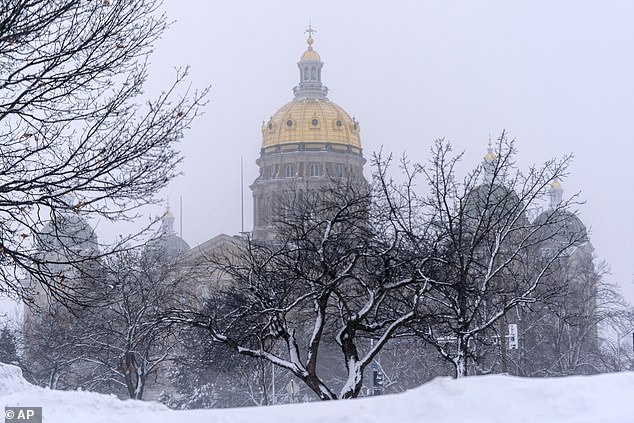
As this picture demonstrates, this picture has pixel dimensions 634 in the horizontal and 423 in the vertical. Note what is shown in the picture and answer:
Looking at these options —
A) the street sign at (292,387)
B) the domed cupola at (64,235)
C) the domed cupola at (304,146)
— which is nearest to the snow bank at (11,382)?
the domed cupola at (64,235)

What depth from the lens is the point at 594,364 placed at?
149 ft

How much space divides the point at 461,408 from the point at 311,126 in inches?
3484

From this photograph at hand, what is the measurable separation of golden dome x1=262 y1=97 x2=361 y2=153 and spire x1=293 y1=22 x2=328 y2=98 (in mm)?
2624

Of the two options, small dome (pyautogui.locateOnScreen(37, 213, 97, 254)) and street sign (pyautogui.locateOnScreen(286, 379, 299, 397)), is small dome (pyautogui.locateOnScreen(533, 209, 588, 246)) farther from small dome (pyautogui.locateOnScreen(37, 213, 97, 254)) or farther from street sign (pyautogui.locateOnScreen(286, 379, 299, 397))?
street sign (pyautogui.locateOnScreen(286, 379, 299, 397))

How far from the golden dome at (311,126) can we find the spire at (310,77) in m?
2.62

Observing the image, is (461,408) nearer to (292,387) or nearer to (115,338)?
(115,338)

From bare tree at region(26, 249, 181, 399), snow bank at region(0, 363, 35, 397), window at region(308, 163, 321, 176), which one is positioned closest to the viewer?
snow bank at region(0, 363, 35, 397)

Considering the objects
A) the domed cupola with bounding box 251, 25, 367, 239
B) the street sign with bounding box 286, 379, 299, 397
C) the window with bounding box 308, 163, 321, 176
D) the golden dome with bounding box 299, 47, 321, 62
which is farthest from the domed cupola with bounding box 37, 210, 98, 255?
the golden dome with bounding box 299, 47, 321, 62

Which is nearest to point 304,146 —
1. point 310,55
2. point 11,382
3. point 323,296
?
point 310,55

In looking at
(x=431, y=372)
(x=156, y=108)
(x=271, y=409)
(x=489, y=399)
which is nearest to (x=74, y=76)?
(x=156, y=108)

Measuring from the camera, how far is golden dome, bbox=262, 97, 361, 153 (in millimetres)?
95375

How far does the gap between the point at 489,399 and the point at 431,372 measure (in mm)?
31698

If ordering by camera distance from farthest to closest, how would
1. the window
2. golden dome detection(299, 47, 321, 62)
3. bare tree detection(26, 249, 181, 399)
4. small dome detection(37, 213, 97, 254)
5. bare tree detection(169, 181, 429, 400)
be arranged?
1. golden dome detection(299, 47, 321, 62)
2. the window
3. bare tree detection(26, 249, 181, 399)
4. bare tree detection(169, 181, 429, 400)
5. small dome detection(37, 213, 97, 254)

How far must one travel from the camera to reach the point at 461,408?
7902mm
